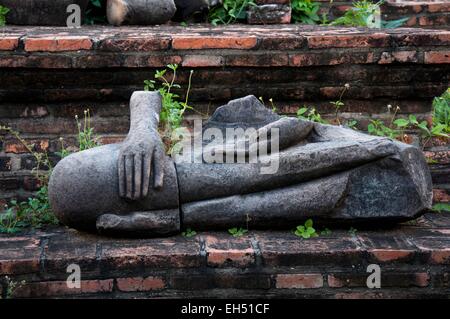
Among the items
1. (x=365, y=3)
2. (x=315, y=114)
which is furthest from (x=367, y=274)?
(x=365, y=3)

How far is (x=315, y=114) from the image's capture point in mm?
4062

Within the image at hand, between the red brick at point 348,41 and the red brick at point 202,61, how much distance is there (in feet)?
1.54

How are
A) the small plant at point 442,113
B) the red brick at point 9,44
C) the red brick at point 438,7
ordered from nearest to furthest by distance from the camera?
the red brick at point 9,44 → the small plant at point 442,113 → the red brick at point 438,7

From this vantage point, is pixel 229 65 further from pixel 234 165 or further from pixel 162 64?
pixel 234 165

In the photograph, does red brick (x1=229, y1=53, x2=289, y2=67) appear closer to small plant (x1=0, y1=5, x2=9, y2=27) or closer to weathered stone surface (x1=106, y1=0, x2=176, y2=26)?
weathered stone surface (x1=106, y1=0, x2=176, y2=26)

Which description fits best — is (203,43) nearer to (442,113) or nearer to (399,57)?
(399,57)

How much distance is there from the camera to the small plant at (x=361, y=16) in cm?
493

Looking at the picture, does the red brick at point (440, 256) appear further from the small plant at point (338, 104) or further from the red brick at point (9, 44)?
the red brick at point (9, 44)

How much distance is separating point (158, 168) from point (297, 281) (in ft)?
2.21

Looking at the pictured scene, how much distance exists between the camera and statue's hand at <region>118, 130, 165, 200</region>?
9.58 ft

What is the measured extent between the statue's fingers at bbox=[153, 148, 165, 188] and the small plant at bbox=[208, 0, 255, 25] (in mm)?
2332

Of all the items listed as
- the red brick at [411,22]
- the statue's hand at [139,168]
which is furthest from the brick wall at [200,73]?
the red brick at [411,22]

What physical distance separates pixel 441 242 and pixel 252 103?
98cm

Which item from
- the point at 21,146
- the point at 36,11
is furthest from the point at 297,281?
the point at 36,11
